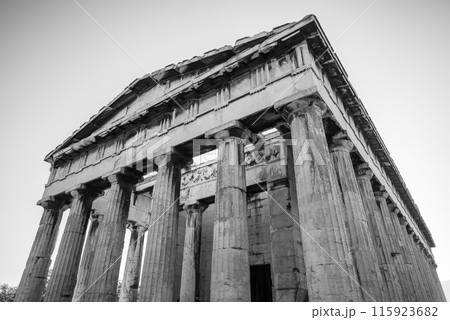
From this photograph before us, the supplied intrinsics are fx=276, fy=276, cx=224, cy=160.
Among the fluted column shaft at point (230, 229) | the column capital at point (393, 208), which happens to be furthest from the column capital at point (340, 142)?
the column capital at point (393, 208)

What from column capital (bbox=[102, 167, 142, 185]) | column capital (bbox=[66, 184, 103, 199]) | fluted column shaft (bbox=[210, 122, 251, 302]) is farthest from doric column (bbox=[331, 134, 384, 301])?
column capital (bbox=[66, 184, 103, 199])

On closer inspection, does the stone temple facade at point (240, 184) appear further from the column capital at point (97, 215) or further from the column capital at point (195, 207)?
the column capital at point (97, 215)

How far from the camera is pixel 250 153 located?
15.8 meters

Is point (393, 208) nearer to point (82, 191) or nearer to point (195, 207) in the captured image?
point (195, 207)

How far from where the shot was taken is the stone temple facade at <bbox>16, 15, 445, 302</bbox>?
8.39 meters

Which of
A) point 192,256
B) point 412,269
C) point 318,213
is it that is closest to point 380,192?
point 412,269

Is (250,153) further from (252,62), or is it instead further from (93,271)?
(93,271)

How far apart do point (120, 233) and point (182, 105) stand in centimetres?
677

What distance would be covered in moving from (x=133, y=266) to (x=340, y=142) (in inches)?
625

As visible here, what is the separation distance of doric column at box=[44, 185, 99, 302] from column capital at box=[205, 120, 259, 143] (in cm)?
910

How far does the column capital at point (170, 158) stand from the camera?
40.4 ft

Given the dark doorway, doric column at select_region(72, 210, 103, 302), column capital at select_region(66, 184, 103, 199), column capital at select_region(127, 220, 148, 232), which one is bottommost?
the dark doorway

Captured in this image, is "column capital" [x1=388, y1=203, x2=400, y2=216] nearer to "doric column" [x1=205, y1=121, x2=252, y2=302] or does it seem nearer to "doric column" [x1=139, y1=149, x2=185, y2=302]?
"doric column" [x1=205, y1=121, x2=252, y2=302]

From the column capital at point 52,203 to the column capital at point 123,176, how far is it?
510 centimetres
